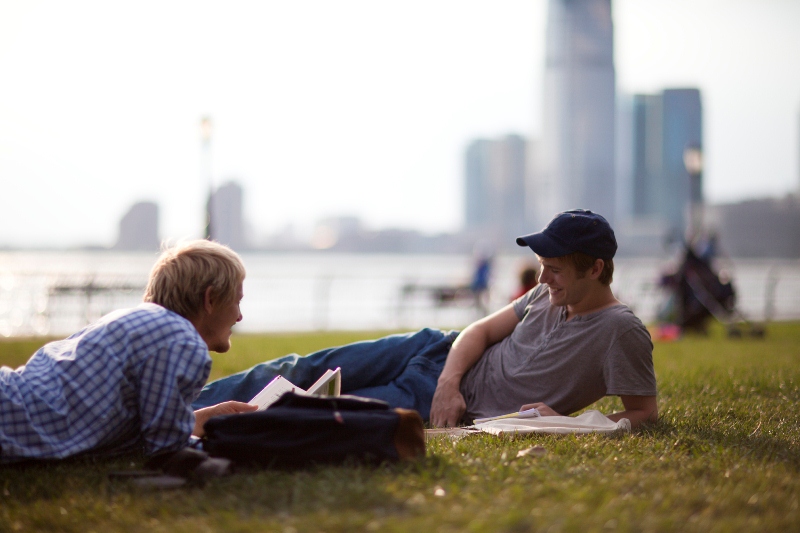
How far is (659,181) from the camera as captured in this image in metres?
53.7

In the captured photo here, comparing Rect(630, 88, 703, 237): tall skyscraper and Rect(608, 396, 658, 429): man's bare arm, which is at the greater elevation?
Rect(630, 88, 703, 237): tall skyscraper

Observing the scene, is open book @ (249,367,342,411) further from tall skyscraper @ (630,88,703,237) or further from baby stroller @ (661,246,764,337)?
tall skyscraper @ (630,88,703,237)

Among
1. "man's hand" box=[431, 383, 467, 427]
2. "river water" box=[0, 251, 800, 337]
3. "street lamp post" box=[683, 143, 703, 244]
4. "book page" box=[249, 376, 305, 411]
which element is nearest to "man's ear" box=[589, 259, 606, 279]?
"man's hand" box=[431, 383, 467, 427]

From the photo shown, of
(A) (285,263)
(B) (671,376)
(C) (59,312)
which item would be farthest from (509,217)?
(B) (671,376)

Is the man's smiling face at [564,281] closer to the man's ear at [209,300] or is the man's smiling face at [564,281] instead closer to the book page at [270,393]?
the book page at [270,393]

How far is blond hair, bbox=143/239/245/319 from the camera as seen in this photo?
3.09 metres

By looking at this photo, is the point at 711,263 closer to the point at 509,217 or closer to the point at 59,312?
the point at 59,312

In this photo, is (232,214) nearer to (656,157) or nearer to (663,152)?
(663,152)

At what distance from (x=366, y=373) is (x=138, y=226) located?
100 feet

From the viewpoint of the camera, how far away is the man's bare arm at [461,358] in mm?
4125

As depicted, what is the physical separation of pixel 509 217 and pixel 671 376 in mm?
81761

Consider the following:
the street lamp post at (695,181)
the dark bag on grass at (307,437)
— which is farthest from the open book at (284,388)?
the street lamp post at (695,181)

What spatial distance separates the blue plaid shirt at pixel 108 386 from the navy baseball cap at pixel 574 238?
1.80 meters

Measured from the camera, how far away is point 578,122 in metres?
77.5
